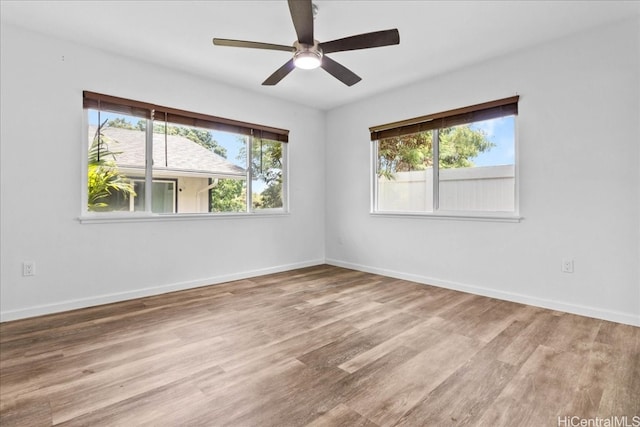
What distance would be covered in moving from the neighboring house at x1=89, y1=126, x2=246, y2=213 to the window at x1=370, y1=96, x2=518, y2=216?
7.06ft

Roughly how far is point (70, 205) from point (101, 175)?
16.1 inches

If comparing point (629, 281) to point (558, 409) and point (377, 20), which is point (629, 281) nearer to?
point (558, 409)

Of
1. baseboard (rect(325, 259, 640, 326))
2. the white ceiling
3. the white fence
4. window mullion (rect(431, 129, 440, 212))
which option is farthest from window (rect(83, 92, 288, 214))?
window mullion (rect(431, 129, 440, 212))

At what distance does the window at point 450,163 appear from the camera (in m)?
3.35

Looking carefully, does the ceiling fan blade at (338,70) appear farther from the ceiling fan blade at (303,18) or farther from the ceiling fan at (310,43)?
the ceiling fan blade at (303,18)

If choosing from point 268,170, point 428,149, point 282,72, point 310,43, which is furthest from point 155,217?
point 428,149

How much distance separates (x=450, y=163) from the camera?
3.79 meters

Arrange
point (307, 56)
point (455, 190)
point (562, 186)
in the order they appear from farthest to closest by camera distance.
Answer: point (455, 190), point (562, 186), point (307, 56)

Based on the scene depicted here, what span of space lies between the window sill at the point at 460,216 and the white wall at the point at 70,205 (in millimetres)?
2212

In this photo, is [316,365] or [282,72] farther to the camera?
[282,72]

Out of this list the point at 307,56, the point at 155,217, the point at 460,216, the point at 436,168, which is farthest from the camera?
the point at 436,168

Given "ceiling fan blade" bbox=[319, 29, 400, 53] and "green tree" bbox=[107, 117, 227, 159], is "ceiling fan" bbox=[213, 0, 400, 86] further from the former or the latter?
"green tree" bbox=[107, 117, 227, 159]

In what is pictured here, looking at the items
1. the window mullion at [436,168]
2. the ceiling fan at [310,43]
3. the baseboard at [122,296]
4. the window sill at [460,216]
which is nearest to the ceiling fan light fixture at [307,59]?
the ceiling fan at [310,43]

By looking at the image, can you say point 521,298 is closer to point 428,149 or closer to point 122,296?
point 428,149
